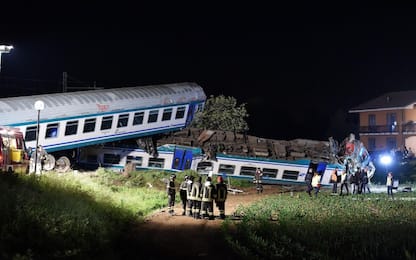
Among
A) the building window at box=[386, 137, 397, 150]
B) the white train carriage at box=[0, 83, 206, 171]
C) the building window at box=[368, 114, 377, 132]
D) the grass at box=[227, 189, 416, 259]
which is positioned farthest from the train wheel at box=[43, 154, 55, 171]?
the building window at box=[368, 114, 377, 132]

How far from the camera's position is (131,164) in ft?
100

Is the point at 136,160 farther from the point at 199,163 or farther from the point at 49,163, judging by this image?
the point at 49,163

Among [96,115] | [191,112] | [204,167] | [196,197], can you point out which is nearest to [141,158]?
[204,167]

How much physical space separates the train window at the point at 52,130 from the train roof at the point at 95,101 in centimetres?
45

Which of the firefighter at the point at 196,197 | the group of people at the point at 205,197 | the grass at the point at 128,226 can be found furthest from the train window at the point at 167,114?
the firefighter at the point at 196,197

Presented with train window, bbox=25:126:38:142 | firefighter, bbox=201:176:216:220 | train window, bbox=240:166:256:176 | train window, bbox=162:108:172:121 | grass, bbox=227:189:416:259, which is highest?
train window, bbox=162:108:172:121

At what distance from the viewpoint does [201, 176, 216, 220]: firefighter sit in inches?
645

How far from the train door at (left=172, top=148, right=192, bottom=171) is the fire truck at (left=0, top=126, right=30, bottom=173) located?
12.7 metres

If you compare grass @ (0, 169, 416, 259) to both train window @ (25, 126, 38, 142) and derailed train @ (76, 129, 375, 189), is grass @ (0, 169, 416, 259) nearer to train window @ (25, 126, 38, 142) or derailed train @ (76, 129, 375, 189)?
train window @ (25, 126, 38, 142)

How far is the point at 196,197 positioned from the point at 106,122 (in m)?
13.1

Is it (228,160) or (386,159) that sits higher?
(386,159)

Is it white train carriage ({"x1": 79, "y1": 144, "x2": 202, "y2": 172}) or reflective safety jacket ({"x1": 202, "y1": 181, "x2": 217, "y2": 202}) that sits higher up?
white train carriage ({"x1": 79, "y1": 144, "x2": 202, "y2": 172})

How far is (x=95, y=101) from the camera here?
91.1 ft

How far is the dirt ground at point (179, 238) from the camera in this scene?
38.1ft
